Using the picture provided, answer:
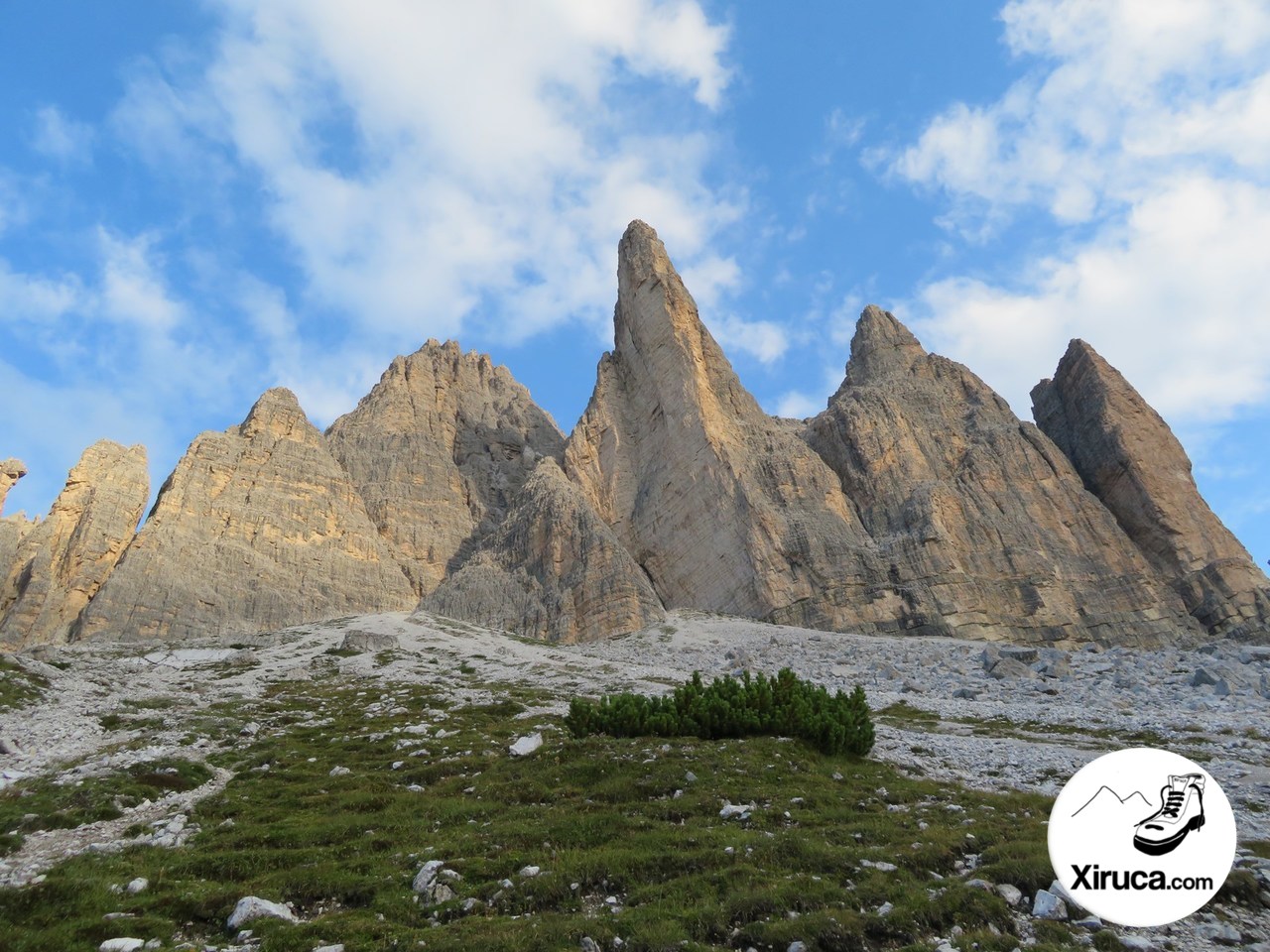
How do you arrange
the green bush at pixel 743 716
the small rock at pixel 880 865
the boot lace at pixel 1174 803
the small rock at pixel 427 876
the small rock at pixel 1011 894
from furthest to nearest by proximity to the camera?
the green bush at pixel 743 716 < the small rock at pixel 427 876 < the small rock at pixel 880 865 < the small rock at pixel 1011 894 < the boot lace at pixel 1174 803

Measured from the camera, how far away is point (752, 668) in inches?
2335

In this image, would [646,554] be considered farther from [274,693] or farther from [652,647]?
[274,693]

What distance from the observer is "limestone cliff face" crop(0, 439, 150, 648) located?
89.8 meters

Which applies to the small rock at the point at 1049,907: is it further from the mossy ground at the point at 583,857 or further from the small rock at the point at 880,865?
the small rock at the point at 880,865

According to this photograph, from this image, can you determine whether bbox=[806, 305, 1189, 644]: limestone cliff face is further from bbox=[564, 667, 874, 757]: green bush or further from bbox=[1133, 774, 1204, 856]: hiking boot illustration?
bbox=[1133, 774, 1204, 856]: hiking boot illustration

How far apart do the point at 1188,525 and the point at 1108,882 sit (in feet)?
337

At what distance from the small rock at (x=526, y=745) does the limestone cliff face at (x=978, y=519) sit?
224 ft

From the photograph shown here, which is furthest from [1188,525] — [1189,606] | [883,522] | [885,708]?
[885,708]

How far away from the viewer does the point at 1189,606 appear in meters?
89.6

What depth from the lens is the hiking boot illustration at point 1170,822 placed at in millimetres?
11477

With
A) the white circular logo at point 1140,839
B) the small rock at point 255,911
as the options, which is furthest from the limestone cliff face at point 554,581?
the white circular logo at point 1140,839

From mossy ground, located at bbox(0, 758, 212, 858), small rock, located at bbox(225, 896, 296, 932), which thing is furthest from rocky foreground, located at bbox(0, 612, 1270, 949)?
small rock, located at bbox(225, 896, 296, 932)

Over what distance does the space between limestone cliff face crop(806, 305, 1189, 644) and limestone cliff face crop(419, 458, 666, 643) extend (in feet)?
102

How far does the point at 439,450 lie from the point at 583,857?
414 feet
